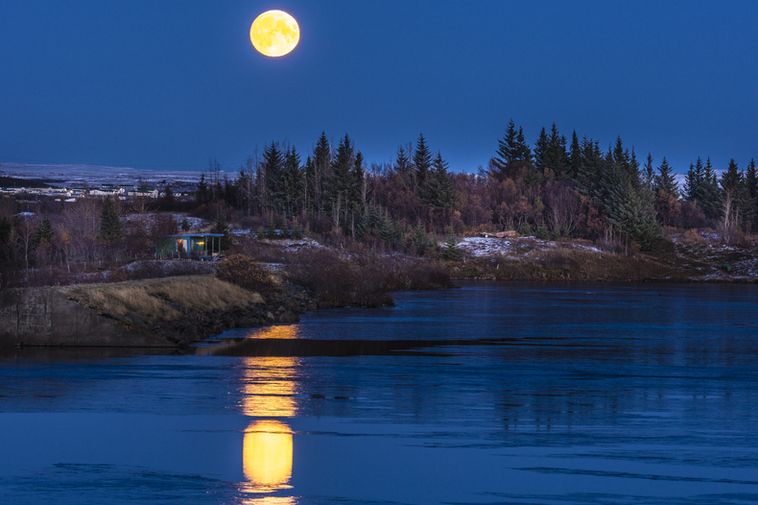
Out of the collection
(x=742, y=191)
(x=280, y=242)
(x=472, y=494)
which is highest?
(x=742, y=191)

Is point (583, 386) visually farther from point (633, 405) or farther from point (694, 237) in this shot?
point (694, 237)

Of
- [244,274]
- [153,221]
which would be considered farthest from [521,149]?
[244,274]

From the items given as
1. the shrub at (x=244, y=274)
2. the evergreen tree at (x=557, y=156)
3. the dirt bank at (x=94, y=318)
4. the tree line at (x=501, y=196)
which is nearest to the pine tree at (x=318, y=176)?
the tree line at (x=501, y=196)

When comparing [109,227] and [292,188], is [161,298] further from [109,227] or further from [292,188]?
[292,188]

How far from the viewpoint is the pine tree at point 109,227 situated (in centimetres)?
10431

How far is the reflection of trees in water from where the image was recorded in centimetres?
1426

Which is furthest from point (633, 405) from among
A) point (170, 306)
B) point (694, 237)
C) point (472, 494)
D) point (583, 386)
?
point (694, 237)

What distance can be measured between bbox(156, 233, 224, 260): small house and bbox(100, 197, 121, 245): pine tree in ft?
18.1

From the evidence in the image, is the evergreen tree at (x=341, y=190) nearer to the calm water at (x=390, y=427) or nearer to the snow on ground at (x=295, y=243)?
the snow on ground at (x=295, y=243)

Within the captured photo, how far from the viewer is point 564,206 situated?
486ft

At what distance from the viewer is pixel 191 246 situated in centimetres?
10400

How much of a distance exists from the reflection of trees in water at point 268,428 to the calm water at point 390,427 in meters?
0.05

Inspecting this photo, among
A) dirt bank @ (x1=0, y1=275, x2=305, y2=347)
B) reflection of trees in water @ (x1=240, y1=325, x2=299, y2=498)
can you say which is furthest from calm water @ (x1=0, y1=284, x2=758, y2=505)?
dirt bank @ (x1=0, y1=275, x2=305, y2=347)

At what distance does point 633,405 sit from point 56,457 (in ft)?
37.4
